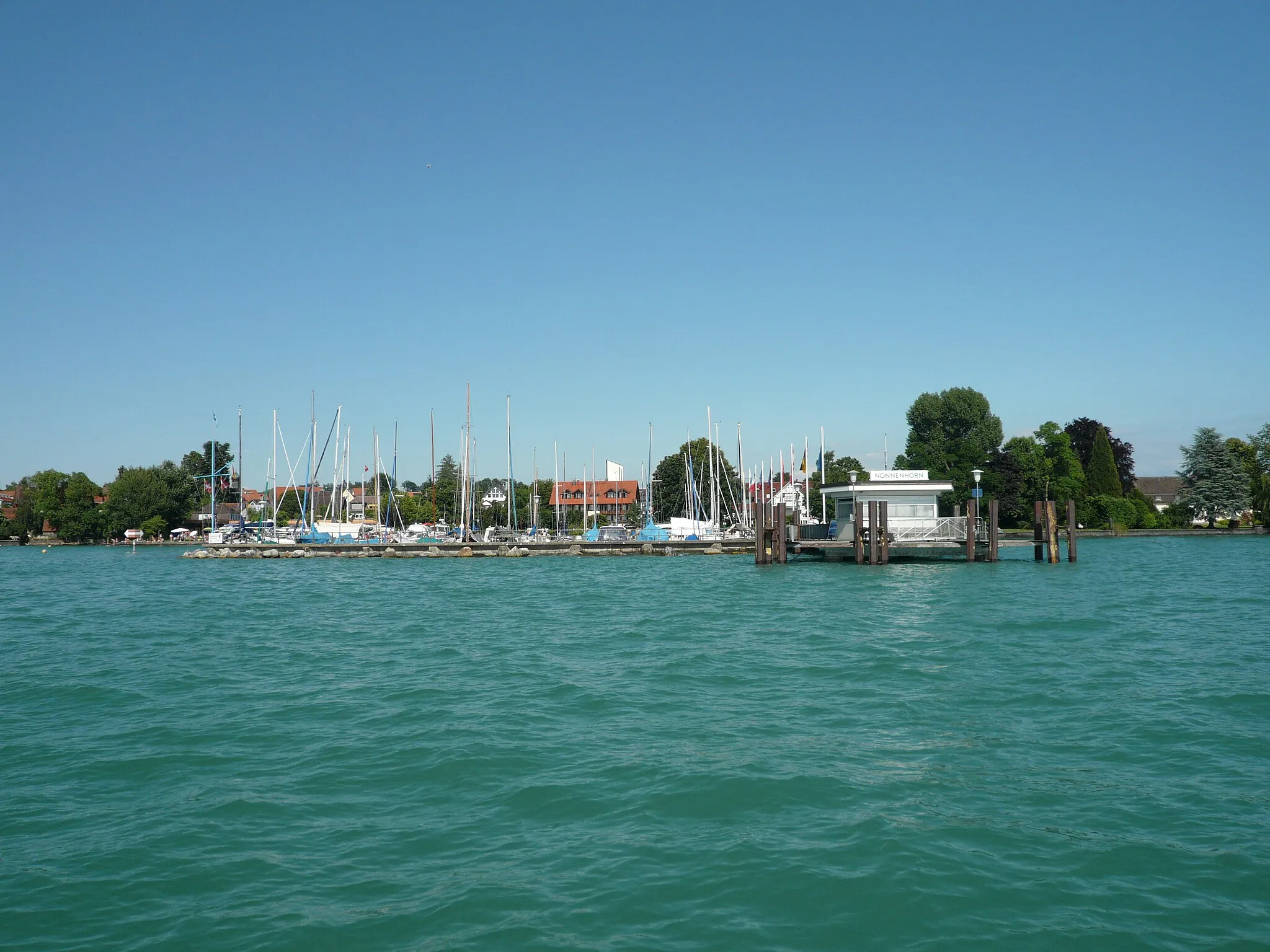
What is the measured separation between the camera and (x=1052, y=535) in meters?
48.2

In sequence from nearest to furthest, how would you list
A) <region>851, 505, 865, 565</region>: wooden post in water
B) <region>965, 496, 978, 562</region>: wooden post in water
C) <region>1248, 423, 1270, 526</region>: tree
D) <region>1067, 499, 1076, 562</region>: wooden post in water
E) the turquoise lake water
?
the turquoise lake water, <region>965, 496, 978, 562</region>: wooden post in water, <region>851, 505, 865, 565</region>: wooden post in water, <region>1067, 499, 1076, 562</region>: wooden post in water, <region>1248, 423, 1270, 526</region>: tree

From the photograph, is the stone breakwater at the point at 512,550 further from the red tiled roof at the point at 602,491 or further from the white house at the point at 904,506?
the red tiled roof at the point at 602,491

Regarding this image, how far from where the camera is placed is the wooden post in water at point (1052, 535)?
48312 mm

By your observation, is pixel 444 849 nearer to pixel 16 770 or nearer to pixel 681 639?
pixel 16 770

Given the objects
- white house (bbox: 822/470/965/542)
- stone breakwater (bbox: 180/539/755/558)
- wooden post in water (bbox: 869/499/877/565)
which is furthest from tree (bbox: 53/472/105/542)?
wooden post in water (bbox: 869/499/877/565)

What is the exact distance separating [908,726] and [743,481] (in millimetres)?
65066

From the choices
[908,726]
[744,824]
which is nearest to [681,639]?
[908,726]

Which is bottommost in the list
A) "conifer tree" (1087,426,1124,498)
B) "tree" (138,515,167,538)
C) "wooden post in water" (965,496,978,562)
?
"wooden post in water" (965,496,978,562)

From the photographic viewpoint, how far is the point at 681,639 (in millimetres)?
22141

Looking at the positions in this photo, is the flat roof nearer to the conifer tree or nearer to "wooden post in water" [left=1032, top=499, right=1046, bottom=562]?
"wooden post in water" [left=1032, top=499, right=1046, bottom=562]

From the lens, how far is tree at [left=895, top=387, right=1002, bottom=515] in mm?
97938

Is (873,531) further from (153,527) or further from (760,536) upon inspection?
(153,527)

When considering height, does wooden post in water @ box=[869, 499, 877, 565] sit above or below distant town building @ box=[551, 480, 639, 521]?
below

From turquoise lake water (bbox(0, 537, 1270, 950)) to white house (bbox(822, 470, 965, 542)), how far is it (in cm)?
2280
